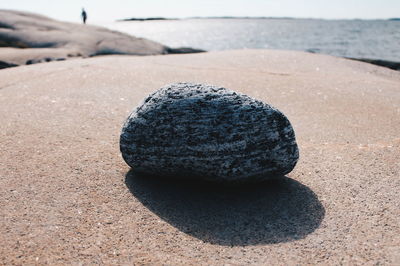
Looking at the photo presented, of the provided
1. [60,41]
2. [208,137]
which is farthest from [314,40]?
[208,137]

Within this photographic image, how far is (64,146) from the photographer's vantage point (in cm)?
341

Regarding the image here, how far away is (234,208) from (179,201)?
1.24ft

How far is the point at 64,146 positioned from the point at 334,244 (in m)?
2.36

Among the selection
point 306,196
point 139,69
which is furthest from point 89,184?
point 139,69

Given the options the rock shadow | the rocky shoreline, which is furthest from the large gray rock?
the rocky shoreline

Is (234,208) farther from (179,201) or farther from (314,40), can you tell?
(314,40)

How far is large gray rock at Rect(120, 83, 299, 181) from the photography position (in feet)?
8.57

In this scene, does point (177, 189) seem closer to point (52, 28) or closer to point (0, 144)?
point (0, 144)

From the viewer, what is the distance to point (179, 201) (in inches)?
104

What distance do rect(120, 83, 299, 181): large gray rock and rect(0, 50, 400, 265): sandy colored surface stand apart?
194 mm

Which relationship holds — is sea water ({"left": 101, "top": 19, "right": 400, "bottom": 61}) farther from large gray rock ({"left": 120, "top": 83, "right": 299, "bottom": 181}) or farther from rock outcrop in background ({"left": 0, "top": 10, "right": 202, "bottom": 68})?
large gray rock ({"left": 120, "top": 83, "right": 299, "bottom": 181})

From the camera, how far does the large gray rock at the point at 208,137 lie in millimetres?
2613

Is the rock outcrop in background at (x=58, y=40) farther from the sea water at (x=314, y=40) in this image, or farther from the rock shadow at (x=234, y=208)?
the sea water at (x=314, y=40)

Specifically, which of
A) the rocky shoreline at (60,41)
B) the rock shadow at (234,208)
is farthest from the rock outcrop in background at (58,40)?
the rock shadow at (234,208)
